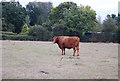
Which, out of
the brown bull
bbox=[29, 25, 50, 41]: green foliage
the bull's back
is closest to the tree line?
bbox=[29, 25, 50, 41]: green foliage

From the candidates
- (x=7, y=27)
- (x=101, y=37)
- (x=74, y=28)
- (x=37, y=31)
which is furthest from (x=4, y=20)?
(x=101, y=37)

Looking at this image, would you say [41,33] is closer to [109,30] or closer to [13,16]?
Answer: [109,30]

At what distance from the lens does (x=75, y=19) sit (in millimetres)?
41125

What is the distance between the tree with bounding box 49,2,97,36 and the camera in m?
40.7

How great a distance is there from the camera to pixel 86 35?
135 ft

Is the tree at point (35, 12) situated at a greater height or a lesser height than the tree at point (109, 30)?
greater

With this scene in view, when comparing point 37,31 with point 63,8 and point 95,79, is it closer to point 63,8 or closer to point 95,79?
point 63,8

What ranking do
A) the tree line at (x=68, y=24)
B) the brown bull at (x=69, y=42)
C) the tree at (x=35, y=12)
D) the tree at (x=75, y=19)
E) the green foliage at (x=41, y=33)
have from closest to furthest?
the brown bull at (x=69, y=42)
the tree line at (x=68, y=24)
the green foliage at (x=41, y=33)
the tree at (x=75, y=19)
the tree at (x=35, y=12)

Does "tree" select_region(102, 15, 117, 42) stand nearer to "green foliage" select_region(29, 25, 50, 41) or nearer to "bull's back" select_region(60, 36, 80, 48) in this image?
"green foliage" select_region(29, 25, 50, 41)

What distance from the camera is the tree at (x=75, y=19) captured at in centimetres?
4069

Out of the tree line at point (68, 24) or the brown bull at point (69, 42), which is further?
the tree line at point (68, 24)

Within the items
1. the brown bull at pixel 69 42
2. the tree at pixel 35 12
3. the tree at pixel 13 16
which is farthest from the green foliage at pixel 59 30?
the brown bull at pixel 69 42

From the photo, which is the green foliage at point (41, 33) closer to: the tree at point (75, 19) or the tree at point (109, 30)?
the tree at point (75, 19)

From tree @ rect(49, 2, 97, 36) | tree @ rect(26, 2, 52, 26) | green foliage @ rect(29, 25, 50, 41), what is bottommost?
green foliage @ rect(29, 25, 50, 41)
